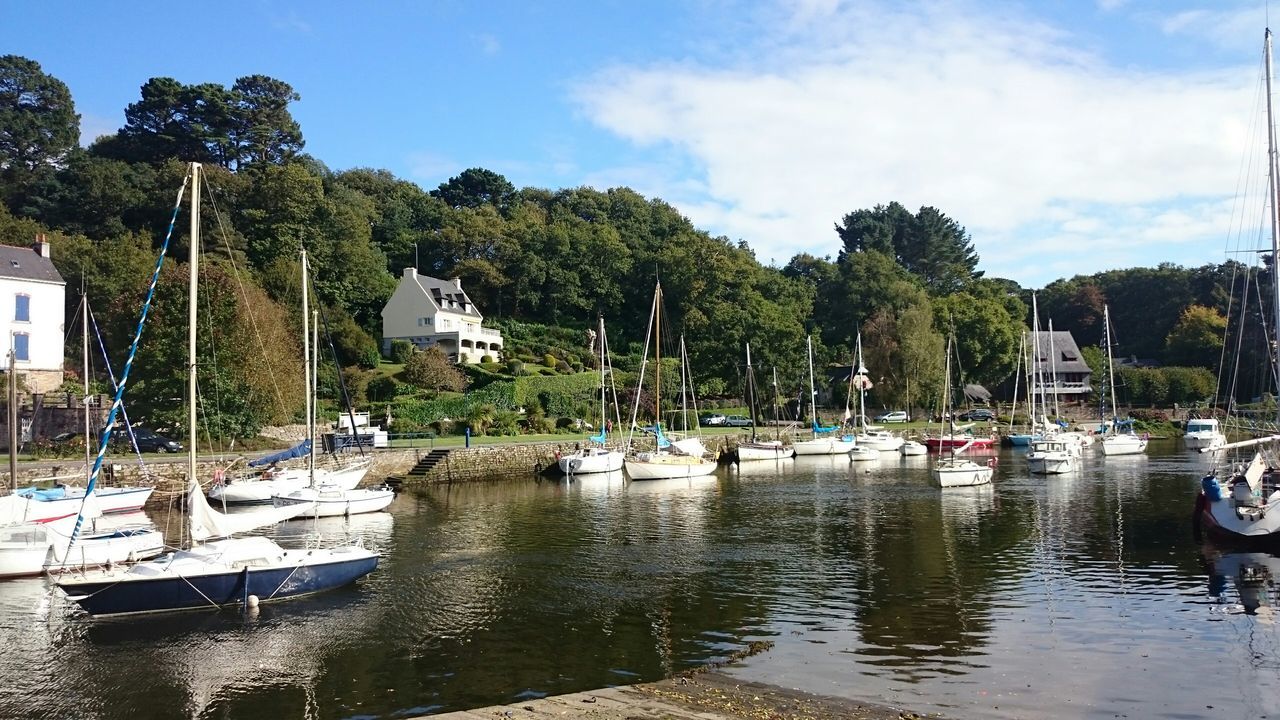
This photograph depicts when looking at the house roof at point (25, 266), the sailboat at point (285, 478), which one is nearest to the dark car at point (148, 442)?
the sailboat at point (285, 478)

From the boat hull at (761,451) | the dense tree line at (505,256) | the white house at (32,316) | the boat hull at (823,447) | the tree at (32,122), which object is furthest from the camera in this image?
the tree at (32,122)

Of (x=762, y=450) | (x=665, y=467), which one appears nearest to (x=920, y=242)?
(x=762, y=450)

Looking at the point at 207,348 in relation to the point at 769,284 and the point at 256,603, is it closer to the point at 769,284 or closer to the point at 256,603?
the point at 256,603

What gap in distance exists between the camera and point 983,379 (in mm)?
103250

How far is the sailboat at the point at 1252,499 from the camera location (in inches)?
1118

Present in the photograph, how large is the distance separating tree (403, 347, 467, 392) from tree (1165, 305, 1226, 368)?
87.9 metres

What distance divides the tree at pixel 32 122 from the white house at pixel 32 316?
4295cm

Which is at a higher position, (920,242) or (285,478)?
(920,242)

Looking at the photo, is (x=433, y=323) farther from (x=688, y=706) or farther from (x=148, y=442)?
(x=688, y=706)

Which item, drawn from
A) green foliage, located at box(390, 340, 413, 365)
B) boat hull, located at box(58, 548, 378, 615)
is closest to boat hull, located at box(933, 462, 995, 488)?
boat hull, located at box(58, 548, 378, 615)

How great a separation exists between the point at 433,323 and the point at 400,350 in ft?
14.5

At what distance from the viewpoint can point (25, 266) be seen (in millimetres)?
61688

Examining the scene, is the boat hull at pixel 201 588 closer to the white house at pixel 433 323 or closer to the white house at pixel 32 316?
the white house at pixel 32 316

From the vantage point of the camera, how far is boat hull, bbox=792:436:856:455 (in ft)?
238
